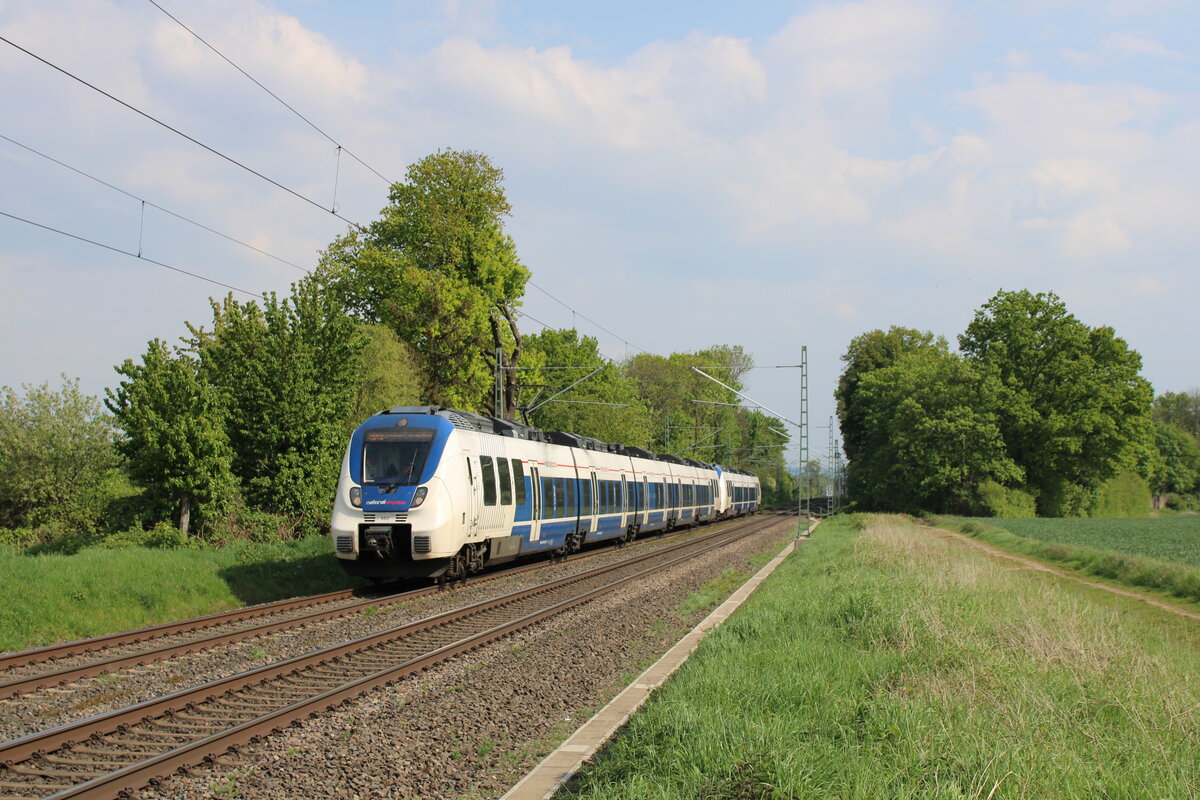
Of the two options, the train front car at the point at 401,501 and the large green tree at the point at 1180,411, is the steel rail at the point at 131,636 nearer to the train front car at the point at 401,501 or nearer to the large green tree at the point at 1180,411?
the train front car at the point at 401,501

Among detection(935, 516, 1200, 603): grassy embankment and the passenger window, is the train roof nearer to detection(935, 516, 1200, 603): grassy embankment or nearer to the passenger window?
the passenger window

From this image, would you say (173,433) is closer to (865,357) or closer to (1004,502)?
(1004,502)

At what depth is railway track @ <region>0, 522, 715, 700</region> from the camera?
909 centimetres

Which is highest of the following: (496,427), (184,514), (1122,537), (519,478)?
(496,427)

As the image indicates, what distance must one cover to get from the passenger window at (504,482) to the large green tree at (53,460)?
654 inches

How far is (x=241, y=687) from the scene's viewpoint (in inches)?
341

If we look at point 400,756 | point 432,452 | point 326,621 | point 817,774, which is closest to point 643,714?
point 400,756

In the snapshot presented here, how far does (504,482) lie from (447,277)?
57.2ft

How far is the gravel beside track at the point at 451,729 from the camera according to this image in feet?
20.1

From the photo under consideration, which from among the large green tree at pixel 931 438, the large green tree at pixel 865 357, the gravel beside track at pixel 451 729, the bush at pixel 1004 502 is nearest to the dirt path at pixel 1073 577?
the gravel beside track at pixel 451 729

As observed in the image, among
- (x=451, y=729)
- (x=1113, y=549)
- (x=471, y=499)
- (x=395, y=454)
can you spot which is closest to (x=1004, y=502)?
(x=1113, y=549)

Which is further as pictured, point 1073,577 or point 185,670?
point 1073,577

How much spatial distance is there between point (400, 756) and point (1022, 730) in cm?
422

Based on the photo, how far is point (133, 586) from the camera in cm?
1383
